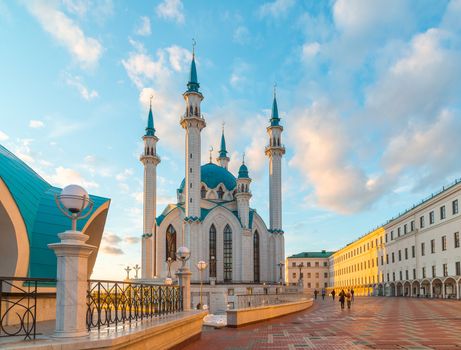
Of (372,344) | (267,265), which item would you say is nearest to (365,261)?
(267,265)

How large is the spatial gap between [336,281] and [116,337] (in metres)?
101

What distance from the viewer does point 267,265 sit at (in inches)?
2415

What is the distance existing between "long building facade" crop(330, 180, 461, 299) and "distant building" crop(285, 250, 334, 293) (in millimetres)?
31287

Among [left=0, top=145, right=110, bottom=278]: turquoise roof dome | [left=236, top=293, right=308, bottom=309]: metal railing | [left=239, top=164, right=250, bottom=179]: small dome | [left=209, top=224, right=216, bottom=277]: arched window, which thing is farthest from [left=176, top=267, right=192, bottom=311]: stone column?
[left=239, top=164, right=250, bottom=179]: small dome

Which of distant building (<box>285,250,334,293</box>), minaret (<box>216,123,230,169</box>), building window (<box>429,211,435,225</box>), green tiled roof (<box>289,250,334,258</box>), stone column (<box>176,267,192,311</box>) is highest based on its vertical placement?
minaret (<box>216,123,230,169</box>)

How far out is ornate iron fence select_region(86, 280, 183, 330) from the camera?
8.19 m

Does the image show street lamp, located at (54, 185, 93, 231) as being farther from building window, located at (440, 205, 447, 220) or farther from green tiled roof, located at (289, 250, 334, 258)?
green tiled roof, located at (289, 250, 334, 258)

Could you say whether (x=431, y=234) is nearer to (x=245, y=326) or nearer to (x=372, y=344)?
(x=245, y=326)

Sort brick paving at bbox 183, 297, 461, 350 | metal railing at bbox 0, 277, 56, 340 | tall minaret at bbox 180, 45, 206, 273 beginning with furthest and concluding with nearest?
tall minaret at bbox 180, 45, 206, 273 < brick paving at bbox 183, 297, 461, 350 < metal railing at bbox 0, 277, 56, 340

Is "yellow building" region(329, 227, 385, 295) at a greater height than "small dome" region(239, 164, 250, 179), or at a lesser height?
lesser

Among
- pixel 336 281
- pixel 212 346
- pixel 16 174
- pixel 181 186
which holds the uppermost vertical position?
pixel 181 186

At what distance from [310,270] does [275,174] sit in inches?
2260

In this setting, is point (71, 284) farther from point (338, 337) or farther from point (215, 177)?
point (215, 177)

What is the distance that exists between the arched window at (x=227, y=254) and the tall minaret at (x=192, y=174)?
6.43m
